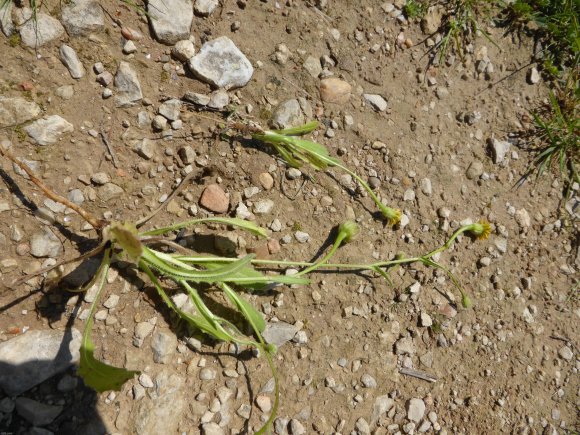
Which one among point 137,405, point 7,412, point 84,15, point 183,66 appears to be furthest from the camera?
point 183,66

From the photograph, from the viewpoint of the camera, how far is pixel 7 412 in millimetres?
1780

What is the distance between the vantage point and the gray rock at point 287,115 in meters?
2.35

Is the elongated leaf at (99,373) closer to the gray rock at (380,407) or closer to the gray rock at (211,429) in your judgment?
the gray rock at (211,429)

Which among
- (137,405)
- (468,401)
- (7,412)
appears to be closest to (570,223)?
(468,401)

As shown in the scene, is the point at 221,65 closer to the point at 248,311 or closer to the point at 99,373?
the point at 248,311

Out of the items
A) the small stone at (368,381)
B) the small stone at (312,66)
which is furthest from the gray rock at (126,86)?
the small stone at (368,381)

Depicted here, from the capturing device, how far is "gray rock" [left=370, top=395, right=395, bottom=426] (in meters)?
2.23

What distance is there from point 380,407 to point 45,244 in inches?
66.2

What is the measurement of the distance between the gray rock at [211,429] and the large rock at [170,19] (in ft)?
5.76

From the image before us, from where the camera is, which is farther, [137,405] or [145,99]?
[145,99]

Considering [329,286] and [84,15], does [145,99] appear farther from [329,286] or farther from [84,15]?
[329,286]

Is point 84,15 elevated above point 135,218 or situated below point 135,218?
above

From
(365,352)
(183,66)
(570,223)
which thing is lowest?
(365,352)

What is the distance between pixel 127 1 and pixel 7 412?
1.82 metres
